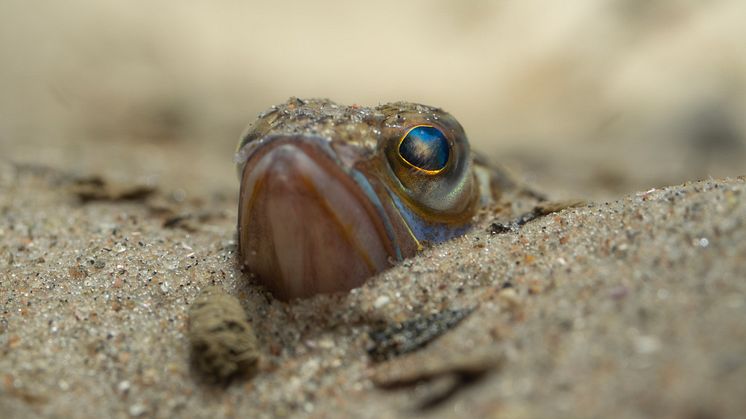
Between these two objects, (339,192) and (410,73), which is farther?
(410,73)

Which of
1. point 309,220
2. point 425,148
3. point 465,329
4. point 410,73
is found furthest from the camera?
point 410,73

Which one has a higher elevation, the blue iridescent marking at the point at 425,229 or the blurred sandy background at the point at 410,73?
the blurred sandy background at the point at 410,73

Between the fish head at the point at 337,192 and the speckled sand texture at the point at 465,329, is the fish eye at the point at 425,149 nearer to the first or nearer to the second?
the fish head at the point at 337,192

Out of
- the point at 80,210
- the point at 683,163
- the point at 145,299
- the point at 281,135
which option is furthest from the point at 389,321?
the point at 683,163

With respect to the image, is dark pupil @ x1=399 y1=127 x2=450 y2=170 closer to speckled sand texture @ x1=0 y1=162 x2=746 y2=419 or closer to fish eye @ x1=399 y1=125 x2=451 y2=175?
fish eye @ x1=399 y1=125 x2=451 y2=175

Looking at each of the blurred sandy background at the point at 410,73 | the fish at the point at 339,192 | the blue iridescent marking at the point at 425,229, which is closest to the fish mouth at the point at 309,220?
the fish at the point at 339,192

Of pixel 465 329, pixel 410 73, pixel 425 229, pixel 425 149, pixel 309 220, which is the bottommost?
pixel 465 329

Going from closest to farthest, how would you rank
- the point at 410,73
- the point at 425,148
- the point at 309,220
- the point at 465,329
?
the point at 465,329 → the point at 309,220 → the point at 425,148 → the point at 410,73

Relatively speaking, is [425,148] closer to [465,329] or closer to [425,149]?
[425,149]

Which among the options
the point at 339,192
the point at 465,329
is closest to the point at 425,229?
the point at 339,192
